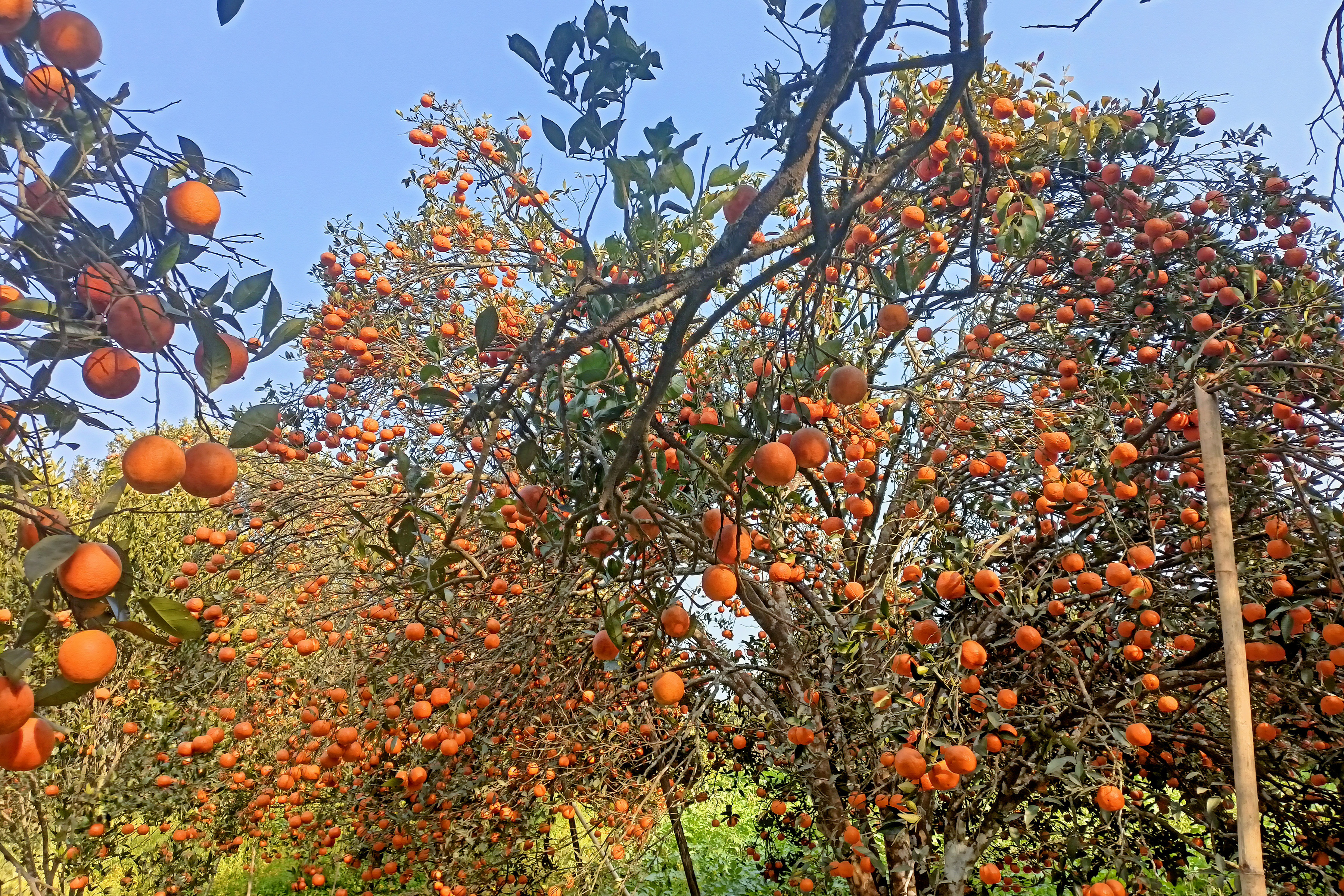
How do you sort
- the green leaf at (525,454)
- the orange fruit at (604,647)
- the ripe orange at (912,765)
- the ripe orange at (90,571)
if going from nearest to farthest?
1. the ripe orange at (90,571)
2. the green leaf at (525,454)
3. the orange fruit at (604,647)
4. the ripe orange at (912,765)

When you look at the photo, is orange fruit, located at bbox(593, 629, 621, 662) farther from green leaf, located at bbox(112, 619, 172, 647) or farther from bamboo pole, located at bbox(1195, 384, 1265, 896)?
bamboo pole, located at bbox(1195, 384, 1265, 896)

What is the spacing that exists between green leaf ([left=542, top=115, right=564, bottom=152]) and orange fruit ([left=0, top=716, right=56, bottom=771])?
5.08 ft

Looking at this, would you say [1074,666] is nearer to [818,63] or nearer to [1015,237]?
[1015,237]

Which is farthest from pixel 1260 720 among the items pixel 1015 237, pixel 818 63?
pixel 818 63

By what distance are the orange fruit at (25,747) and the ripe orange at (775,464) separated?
1.41 meters

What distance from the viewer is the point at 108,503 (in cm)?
118

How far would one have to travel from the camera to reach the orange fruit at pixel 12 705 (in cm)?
119

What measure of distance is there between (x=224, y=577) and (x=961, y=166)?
4.76 m

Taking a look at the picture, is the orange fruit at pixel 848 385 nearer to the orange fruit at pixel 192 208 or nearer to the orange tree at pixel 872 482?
the orange tree at pixel 872 482

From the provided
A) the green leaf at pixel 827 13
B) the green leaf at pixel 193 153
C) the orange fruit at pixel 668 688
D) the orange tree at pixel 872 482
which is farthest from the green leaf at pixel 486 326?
the green leaf at pixel 827 13

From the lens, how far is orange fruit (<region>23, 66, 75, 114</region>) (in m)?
1.38

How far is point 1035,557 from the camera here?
3836 millimetres

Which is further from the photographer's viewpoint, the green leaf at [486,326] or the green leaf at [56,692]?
the green leaf at [486,326]

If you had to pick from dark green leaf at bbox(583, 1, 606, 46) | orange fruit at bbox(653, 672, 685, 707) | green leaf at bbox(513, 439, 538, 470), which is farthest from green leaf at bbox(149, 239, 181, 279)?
orange fruit at bbox(653, 672, 685, 707)
